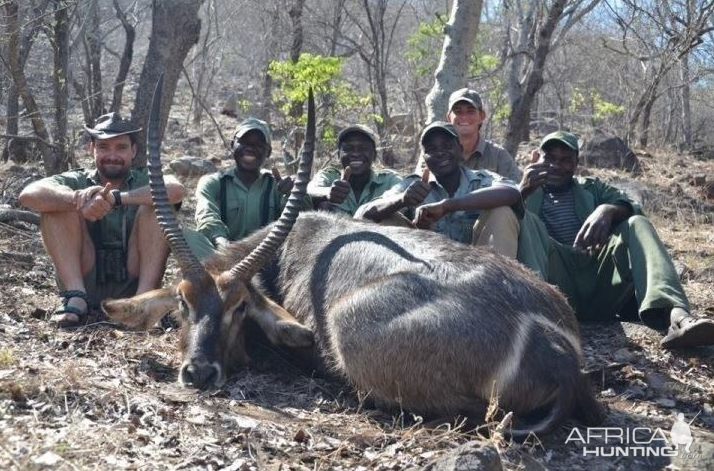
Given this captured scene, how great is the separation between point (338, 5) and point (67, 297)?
37.8ft

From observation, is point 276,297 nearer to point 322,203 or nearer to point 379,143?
point 322,203

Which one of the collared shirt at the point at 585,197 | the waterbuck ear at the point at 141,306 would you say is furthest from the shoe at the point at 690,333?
the waterbuck ear at the point at 141,306

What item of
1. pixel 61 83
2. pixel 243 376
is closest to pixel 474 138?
pixel 243 376

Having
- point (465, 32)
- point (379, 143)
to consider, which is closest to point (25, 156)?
point (379, 143)

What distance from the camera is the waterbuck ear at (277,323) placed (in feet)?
17.9

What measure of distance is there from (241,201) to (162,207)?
4.13ft

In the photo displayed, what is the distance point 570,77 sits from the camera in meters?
25.1

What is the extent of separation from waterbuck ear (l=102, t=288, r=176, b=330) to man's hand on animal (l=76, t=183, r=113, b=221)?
0.72 meters

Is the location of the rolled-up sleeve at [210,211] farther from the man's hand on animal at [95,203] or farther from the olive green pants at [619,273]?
the olive green pants at [619,273]

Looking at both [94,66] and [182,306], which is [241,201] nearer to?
[182,306]

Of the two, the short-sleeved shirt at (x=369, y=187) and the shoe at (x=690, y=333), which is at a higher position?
the short-sleeved shirt at (x=369, y=187)

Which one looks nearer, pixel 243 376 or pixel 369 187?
pixel 243 376

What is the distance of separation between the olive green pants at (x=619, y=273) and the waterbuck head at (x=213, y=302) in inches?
72.5

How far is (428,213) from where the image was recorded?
246 inches
